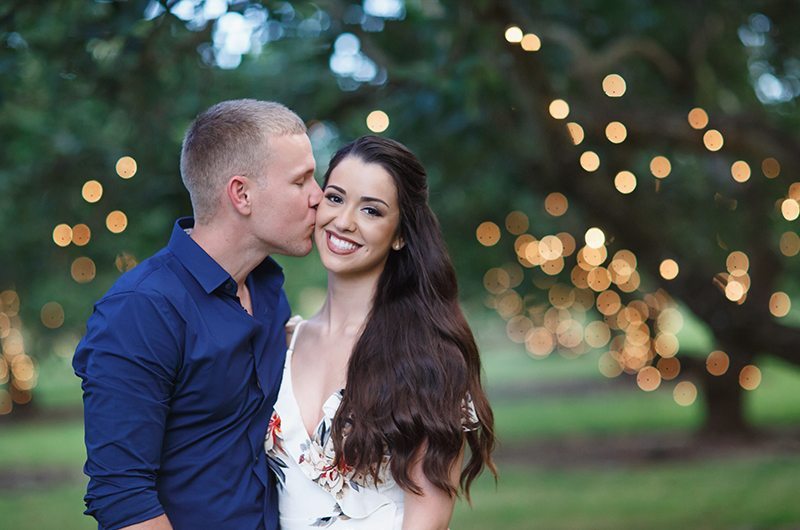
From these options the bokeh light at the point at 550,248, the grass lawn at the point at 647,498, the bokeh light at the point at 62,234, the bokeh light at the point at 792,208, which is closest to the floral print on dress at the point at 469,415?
the bokeh light at the point at 62,234

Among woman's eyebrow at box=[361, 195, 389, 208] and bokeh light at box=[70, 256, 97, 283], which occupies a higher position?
woman's eyebrow at box=[361, 195, 389, 208]

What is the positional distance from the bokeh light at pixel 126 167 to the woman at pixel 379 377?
3337 millimetres

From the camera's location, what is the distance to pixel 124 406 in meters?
2.43

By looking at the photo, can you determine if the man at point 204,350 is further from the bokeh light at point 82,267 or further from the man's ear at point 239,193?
the bokeh light at point 82,267

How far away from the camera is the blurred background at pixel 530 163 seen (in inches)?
210

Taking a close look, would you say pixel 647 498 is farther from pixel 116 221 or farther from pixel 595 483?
pixel 116 221

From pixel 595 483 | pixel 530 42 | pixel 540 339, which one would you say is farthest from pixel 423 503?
pixel 540 339

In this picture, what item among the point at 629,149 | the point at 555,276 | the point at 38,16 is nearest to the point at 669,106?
the point at 629,149

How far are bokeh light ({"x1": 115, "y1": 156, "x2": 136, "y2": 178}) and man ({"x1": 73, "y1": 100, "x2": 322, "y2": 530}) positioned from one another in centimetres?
334

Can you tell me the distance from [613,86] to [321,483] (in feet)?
16.2

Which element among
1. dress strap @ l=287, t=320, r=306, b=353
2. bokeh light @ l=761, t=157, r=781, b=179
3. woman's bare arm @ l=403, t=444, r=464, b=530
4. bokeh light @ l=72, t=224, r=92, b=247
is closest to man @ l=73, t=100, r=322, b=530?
dress strap @ l=287, t=320, r=306, b=353

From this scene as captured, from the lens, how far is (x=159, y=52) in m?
5.04

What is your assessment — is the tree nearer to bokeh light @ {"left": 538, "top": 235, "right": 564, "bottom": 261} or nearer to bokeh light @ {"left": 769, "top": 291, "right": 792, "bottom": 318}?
bokeh light @ {"left": 538, "top": 235, "right": 564, "bottom": 261}

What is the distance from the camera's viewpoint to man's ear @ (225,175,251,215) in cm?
275
